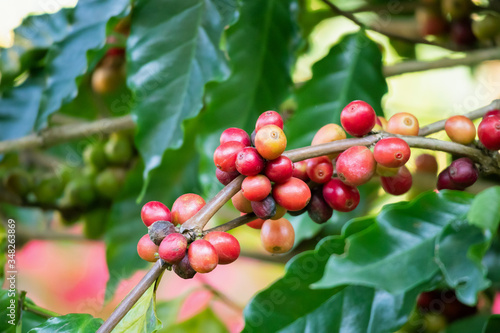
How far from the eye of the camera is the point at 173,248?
1.08 feet

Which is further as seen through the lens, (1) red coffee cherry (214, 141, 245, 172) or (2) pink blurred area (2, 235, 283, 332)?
(2) pink blurred area (2, 235, 283, 332)

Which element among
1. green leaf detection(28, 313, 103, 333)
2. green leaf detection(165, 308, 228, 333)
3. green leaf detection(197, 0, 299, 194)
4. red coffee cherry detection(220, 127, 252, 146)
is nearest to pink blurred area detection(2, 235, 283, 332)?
green leaf detection(165, 308, 228, 333)

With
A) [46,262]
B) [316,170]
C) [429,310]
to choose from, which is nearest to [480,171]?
[316,170]

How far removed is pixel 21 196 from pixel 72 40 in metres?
0.34

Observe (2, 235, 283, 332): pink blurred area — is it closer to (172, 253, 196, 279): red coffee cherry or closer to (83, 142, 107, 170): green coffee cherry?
(83, 142, 107, 170): green coffee cherry

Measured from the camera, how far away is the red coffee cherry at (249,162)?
34 cm

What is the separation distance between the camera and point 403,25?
0.95m

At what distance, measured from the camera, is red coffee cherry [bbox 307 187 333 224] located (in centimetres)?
40

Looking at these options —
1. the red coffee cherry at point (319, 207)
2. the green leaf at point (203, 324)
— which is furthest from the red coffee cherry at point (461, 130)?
the green leaf at point (203, 324)

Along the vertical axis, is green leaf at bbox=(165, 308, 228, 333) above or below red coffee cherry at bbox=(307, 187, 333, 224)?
below

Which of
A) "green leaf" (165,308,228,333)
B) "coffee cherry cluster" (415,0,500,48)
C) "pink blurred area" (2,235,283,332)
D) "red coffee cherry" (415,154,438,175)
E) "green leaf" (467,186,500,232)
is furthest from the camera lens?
"pink blurred area" (2,235,283,332)

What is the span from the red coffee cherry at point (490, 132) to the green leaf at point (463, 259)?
0.25 ft

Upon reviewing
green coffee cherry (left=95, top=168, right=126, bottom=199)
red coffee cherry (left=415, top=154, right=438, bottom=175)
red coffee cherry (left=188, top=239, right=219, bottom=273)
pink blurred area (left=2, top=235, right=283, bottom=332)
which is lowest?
pink blurred area (left=2, top=235, right=283, bottom=332)

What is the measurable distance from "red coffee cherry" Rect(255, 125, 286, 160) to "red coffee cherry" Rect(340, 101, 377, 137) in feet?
0.21
